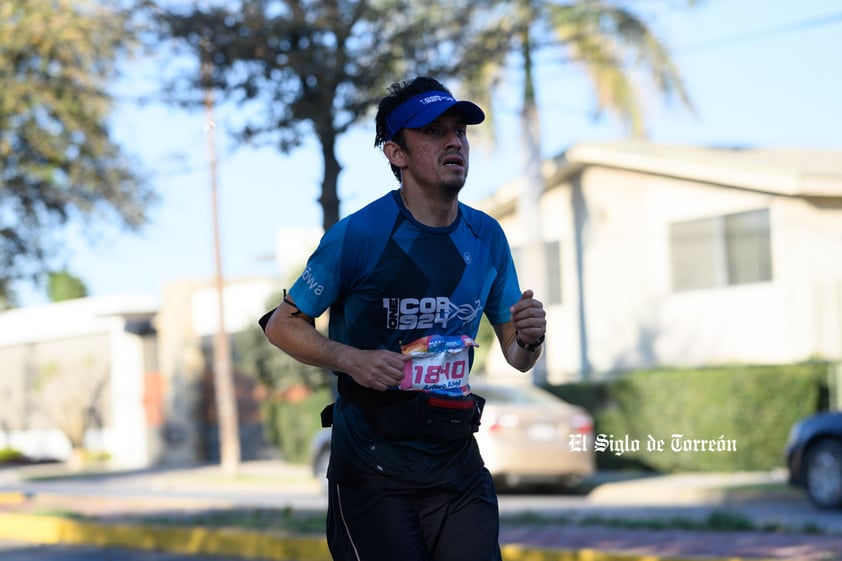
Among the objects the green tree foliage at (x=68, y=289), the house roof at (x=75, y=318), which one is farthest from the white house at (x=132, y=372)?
the green tree foliage at (x=68, y=289)

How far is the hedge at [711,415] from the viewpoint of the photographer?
1748cm

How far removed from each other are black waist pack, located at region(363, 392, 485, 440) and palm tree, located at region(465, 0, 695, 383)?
968 centimetres

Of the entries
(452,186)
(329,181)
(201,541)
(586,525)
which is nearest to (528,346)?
(452,186)

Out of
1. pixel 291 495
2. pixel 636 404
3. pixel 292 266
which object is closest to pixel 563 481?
pixel 636 404

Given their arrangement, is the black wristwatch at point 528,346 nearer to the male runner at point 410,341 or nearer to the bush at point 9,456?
the male runner at point 410,341

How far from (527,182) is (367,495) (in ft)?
63.7

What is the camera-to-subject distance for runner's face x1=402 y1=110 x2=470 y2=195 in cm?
398

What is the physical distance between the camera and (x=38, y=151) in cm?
1939

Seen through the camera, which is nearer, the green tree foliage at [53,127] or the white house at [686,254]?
the green tree foliage at [53,127]

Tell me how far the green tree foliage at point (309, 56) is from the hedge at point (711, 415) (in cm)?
735

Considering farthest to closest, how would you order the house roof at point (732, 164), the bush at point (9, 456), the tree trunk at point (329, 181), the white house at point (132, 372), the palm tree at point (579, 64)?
the bush at point (9, 456) < the white house at point (132, 372) < the house roof at point (732, 164) < the palm tree at point (579, 64) < the tree trunk at point (329, 181)

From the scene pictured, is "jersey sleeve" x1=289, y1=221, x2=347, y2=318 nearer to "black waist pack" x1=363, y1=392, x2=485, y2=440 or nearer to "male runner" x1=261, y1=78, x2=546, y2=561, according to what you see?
"male runner" x1=261, y1=78, x2=546, y2=561

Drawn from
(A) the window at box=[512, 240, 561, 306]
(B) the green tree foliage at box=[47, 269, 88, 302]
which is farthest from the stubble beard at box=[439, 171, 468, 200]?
(B) the green tree foliage at box=[47, 269, 88, 302]

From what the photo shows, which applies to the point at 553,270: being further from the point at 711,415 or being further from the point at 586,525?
the point at 586,525
